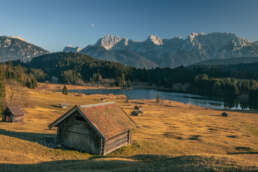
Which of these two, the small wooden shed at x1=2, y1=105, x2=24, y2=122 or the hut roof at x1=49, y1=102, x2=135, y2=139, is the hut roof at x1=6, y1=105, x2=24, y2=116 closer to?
the small wooden shed at x1=2, y1=105, x2=24, y2=122

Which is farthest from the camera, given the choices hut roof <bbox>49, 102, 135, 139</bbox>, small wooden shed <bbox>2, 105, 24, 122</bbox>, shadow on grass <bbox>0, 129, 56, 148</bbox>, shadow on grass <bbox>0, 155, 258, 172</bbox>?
small wooden shed <bbox>2, 105, 24, 122</bbox>

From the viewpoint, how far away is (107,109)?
31500 millimetres

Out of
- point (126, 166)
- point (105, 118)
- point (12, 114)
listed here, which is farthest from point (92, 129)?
point (12, 114)

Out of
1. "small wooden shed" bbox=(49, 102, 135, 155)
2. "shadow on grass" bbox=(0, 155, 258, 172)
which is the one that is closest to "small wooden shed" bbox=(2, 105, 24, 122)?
"small wooden shed" bbox=(49, 102, 135, 155)

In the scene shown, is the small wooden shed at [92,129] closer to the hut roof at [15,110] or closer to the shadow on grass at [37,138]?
the shadow on grass at [37,138]

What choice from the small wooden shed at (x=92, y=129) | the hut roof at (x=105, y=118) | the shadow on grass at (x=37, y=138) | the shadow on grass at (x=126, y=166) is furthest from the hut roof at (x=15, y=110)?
the shadow on grass at (x=126, y=166)

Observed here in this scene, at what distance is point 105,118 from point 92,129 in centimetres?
253

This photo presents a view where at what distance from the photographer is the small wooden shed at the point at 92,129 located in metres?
27.5

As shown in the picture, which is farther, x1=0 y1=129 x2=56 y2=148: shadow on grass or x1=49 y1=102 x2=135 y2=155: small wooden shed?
x1=0 y1=129 x2=56 y2=148: shadow on grass

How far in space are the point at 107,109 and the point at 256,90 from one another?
15643cm

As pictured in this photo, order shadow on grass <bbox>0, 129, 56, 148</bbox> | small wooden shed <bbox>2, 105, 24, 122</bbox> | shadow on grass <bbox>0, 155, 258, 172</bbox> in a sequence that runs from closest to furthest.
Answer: shadow on grass <bbox>0, 155, 258, 172</bbox>, shadow on grass <bbox>0, 129, 56, 148</bbox>, small wooden shed <bbox>2, 105, 24, 122</bbox>

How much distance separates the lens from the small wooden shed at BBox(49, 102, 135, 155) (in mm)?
27516

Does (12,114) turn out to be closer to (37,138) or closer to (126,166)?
(37,138)

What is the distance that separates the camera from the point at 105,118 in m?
29.4
